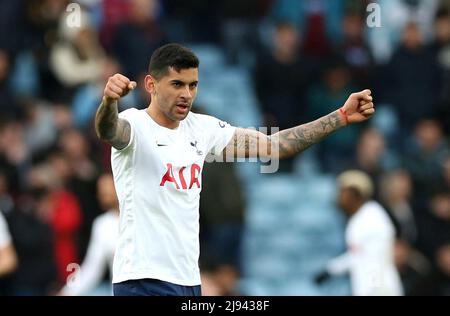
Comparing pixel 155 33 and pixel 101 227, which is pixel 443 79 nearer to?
pixel 155 33

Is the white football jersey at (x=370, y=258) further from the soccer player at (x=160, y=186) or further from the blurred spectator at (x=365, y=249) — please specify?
the soccer player at (x=160, y=186)

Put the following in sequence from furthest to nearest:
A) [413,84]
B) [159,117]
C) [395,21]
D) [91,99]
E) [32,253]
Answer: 1. [395,21]
2. [413,84]
3. [91,99]
4. [32,253]
5. [159,117]

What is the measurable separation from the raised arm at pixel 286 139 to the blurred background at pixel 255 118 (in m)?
5.31

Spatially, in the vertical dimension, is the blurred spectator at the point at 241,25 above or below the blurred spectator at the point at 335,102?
above

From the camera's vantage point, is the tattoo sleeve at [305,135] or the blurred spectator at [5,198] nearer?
the tattoo sleeve at [305,135]

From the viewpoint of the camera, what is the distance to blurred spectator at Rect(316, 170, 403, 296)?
13000 millimetres

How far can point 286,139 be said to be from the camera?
29.7 feet

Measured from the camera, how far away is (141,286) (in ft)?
27.5

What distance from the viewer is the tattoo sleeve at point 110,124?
26.3 ft

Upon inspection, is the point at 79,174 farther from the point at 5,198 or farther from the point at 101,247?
the point at 101,247

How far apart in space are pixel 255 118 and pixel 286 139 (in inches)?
327

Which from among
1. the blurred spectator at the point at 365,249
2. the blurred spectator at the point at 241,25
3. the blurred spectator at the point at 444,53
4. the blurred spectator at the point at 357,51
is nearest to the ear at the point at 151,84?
the blurred spectator at the point at 365,249

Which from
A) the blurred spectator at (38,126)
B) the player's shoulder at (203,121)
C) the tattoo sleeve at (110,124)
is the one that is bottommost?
the tattoo sleeve at (110,124)

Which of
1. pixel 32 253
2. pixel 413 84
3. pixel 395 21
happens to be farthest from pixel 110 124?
pixel 395 21
